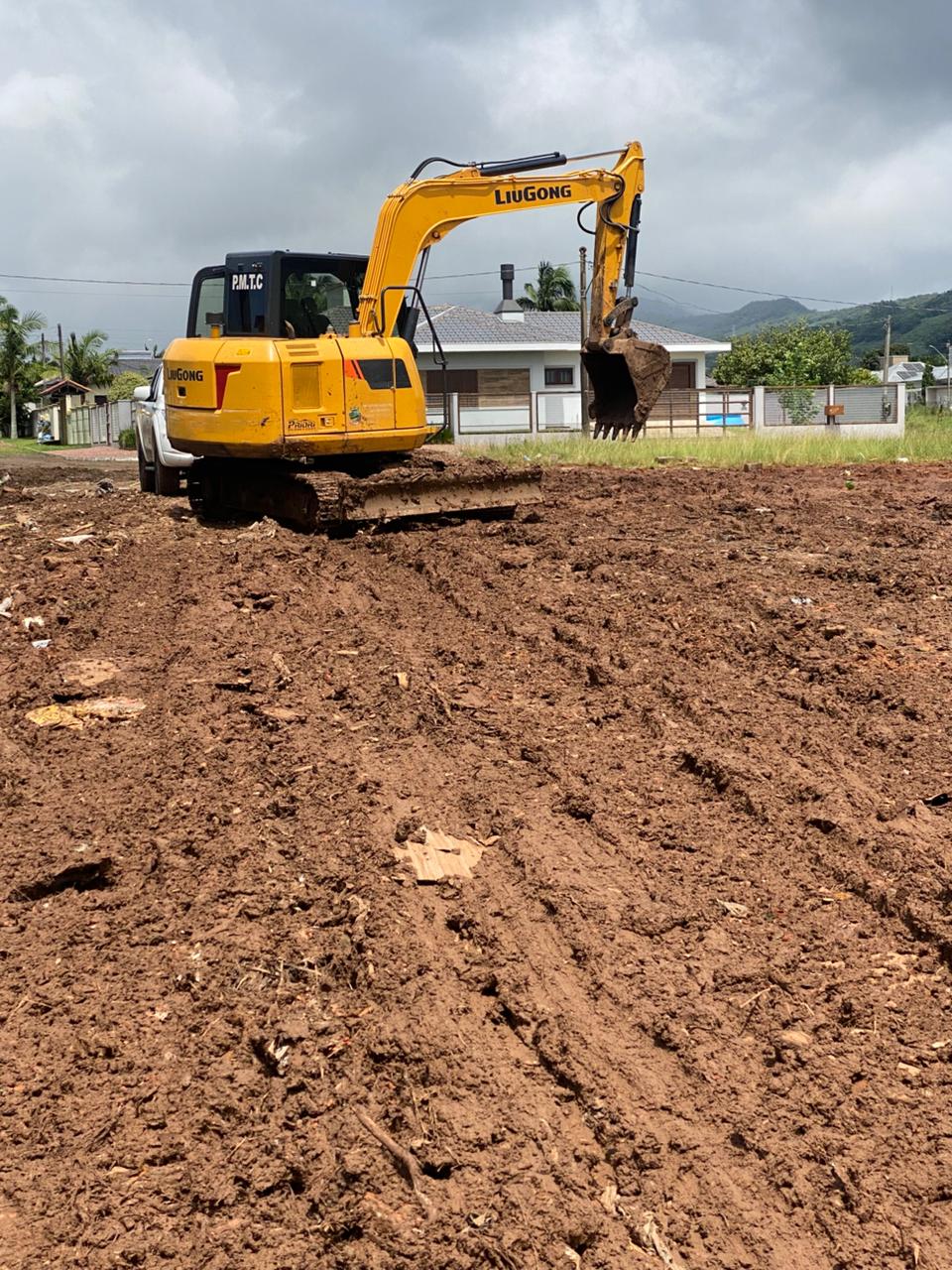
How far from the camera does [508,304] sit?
51062mm

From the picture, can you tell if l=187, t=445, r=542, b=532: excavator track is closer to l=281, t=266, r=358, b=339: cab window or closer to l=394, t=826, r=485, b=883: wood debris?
l=281, t=266, r=358, b=339: cab window

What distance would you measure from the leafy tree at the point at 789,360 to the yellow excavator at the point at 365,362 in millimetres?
41511

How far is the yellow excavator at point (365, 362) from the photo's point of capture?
10844 mm

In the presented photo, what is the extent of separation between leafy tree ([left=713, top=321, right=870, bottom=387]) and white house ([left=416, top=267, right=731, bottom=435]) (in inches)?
206

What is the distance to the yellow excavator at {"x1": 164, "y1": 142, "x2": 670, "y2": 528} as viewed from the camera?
1084cm

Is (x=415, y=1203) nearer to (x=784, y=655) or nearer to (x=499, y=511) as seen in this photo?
(x=784, y=655)

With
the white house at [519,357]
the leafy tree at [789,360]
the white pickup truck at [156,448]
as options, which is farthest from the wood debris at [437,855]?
the leafy tree at [789,360]

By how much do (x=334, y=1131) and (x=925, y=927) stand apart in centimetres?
209

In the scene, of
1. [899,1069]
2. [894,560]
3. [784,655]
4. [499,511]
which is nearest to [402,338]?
[499,511]

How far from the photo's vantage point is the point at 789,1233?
2850 millimetres

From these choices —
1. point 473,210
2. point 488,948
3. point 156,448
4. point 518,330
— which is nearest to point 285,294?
point 473,210

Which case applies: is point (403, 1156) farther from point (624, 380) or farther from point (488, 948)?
point (624, 380)

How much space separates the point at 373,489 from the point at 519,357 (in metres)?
34.2

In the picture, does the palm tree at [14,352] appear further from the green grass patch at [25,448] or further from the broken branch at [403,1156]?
the broken branch at [403,1156]
